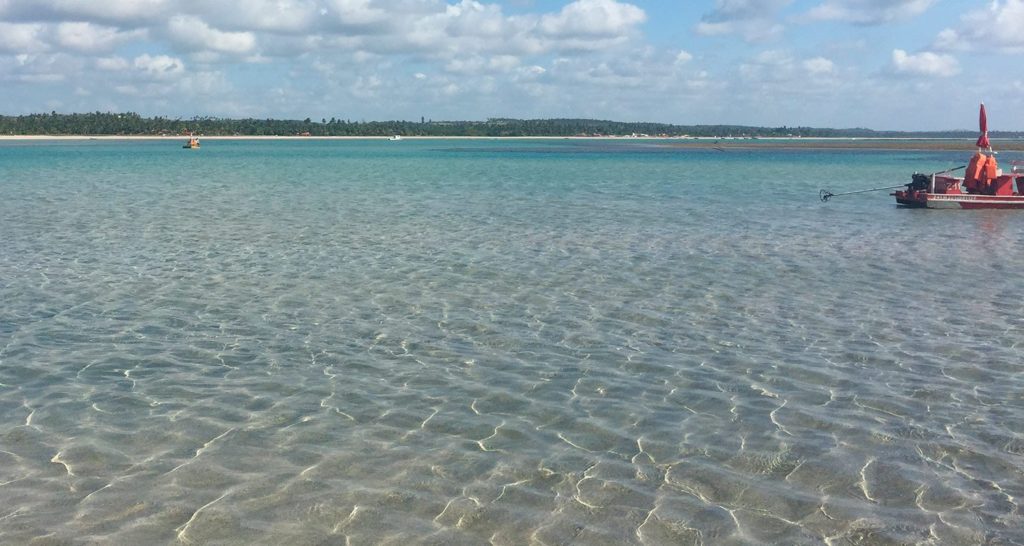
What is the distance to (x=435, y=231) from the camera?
28703mm

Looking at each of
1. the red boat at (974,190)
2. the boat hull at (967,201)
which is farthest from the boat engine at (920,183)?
the boat hull at (967,201)

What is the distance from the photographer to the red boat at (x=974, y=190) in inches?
1515

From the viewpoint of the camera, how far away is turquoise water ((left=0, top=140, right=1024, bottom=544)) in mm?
8203

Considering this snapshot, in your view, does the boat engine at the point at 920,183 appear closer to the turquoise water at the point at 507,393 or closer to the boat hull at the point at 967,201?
the boat hull at the point at 967,201

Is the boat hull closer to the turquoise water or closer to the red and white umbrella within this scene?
the red and white umbrella

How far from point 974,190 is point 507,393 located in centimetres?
3481

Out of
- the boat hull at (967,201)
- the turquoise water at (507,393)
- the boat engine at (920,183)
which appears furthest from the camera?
the boat engine at (920,183)

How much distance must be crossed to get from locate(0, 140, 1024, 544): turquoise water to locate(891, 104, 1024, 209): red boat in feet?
47.5

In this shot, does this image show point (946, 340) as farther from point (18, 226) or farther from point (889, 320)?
point (18, 226)

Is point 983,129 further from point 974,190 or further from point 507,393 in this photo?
point 507,393

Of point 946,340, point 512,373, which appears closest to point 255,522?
point 512,373

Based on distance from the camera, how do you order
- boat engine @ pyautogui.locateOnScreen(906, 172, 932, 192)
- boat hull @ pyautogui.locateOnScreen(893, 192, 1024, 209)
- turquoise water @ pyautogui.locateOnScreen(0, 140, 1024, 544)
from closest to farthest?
turquoise water @ pyautogui.locateOnScreen(0, 140, 1024, 544) < boat hull @ pyautogui.locateOnScreen(893, 192, 1024, 209) < boat engine @ pyautogui.locateOnScreen(906, 172, 932, 192)

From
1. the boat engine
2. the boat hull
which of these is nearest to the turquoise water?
the boat hull

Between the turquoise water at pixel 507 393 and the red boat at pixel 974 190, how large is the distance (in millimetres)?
14476
